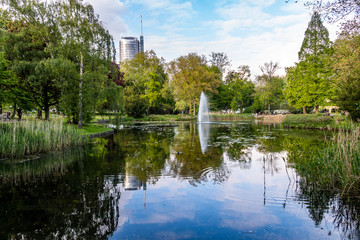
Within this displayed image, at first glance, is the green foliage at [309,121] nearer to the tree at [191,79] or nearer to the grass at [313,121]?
the grass at [313,121]

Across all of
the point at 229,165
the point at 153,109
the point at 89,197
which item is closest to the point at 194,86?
the point at 153,109

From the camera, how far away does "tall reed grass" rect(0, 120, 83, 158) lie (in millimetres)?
10398

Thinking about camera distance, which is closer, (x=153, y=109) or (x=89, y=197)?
(x=89, y=197)

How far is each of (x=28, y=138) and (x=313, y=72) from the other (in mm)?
37297

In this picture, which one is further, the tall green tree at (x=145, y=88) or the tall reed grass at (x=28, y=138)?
the tall green tree at (x=145, y=88)

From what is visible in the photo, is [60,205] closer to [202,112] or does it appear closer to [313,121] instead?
[313,121]

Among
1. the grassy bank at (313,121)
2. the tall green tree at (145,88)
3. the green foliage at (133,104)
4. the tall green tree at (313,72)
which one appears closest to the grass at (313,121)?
the grassy bank at (313,121)

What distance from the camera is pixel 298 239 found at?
4.14 metres

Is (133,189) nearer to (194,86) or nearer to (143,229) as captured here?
(143,229)

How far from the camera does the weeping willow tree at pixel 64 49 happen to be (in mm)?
18984

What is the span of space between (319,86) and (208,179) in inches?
1313

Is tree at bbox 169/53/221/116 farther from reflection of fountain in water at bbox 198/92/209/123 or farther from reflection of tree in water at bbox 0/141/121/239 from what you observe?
reflection of tree in water at bbox 0/141/121/239

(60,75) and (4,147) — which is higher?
(60,75)

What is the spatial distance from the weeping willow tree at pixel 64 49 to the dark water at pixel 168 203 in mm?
11157
